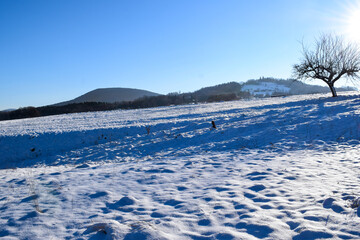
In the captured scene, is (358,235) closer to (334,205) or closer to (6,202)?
(334,205)

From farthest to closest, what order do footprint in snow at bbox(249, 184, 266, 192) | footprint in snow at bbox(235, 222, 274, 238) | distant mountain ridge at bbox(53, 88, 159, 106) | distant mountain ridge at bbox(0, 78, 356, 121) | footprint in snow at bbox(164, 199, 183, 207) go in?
1. distant mountain ridge at bbox(53, 88, 159, 106)
2. distant mountain ridge at bbox(0, 78, 356, 121)
3. footprint in snow at bbox(249, 184, 266, 192)
4. footprint in snow at bbox(164, 199, 183, 207)
5. footprint in snow at bbox(235, 222, 274, 238)

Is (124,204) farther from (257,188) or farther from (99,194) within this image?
(257,188)

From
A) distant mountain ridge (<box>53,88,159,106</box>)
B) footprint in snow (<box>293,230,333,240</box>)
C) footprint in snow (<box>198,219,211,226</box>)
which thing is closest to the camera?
footprint in snow (<box>293,230,333,240</box>)

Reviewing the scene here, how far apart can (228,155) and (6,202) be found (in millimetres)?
7082

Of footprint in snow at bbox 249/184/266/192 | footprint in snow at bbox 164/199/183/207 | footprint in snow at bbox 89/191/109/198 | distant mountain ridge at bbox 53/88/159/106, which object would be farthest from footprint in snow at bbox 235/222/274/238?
distant mountain ridge at bbox 53/88/159/106

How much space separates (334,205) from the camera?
3.71 meters

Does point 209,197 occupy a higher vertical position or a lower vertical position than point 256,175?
higher

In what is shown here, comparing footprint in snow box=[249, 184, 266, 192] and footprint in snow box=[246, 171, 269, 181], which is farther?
footprint in snow box=[246, 171, 269, 181]

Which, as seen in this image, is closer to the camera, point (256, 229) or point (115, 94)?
point (256, 229)

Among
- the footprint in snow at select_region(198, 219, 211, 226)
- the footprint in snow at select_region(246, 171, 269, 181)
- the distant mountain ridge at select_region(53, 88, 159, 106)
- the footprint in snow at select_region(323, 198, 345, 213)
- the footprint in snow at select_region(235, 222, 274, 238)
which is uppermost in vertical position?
the distant mountain ridge at select_region(53, 88, 159, 106)

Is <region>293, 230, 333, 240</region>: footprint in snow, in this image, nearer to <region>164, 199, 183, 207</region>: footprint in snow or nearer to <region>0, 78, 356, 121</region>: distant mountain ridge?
<region>164, 199, 183, 207</region>: footprint in snow

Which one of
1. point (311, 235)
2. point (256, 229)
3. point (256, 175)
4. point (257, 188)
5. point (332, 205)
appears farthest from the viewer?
point (256, 175)

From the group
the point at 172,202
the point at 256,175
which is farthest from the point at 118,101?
Answer: the point at 172,202

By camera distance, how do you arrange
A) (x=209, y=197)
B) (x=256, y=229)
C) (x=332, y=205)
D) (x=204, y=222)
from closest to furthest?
(x=256, y=229), (x=204, y=222), (x=332, y=205), (x=209, y=197)
